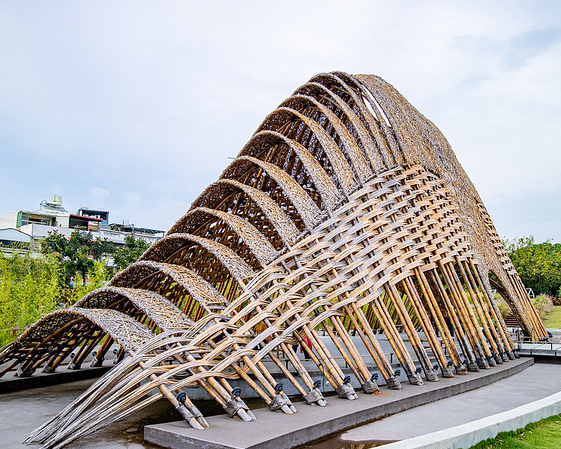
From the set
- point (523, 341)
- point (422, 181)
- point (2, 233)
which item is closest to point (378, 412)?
point (422, 181)

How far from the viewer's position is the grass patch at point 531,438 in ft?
18.8

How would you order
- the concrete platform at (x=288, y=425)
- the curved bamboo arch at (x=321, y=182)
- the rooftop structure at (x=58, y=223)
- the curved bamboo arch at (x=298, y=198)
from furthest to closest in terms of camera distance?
the rooftop structure at (x=58, y=223)
the curved bamboo arch at (x=321, y=182)
the curved bamboo arch at (x=298, y=198)
the concrete platform at (x=288, y=425)

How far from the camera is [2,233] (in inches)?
1852

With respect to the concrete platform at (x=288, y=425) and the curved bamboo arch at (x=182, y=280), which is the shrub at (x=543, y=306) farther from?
the curved bamboo arch at (x=182, y=280)

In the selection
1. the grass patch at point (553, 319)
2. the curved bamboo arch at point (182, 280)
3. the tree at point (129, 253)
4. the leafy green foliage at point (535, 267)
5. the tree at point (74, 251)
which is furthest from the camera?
the tree at point (129, 253)

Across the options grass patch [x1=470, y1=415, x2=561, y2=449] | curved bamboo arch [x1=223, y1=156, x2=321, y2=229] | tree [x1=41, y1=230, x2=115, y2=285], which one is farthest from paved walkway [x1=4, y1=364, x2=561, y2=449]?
tree [x1=41, y1=230, x2=115, y2=285]

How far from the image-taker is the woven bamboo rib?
6.03m

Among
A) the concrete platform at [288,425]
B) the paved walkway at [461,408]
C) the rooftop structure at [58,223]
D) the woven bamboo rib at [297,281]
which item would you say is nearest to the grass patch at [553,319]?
the paved walkway at [461,408]

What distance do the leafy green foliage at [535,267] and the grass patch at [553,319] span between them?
15.1 ft

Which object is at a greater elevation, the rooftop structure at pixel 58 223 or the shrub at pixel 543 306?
the rooftop structure at pixel 58 223

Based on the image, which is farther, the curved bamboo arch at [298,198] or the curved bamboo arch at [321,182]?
the curved bamboo arch at [321,182]

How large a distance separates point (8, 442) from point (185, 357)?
2076 millimetres

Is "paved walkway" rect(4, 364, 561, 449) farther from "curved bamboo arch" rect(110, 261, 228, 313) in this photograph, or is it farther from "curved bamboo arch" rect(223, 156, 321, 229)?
"curved bamboo arch" rect(223, 156, 321, 229)

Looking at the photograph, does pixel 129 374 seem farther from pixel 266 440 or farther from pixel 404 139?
pixel 404 139
